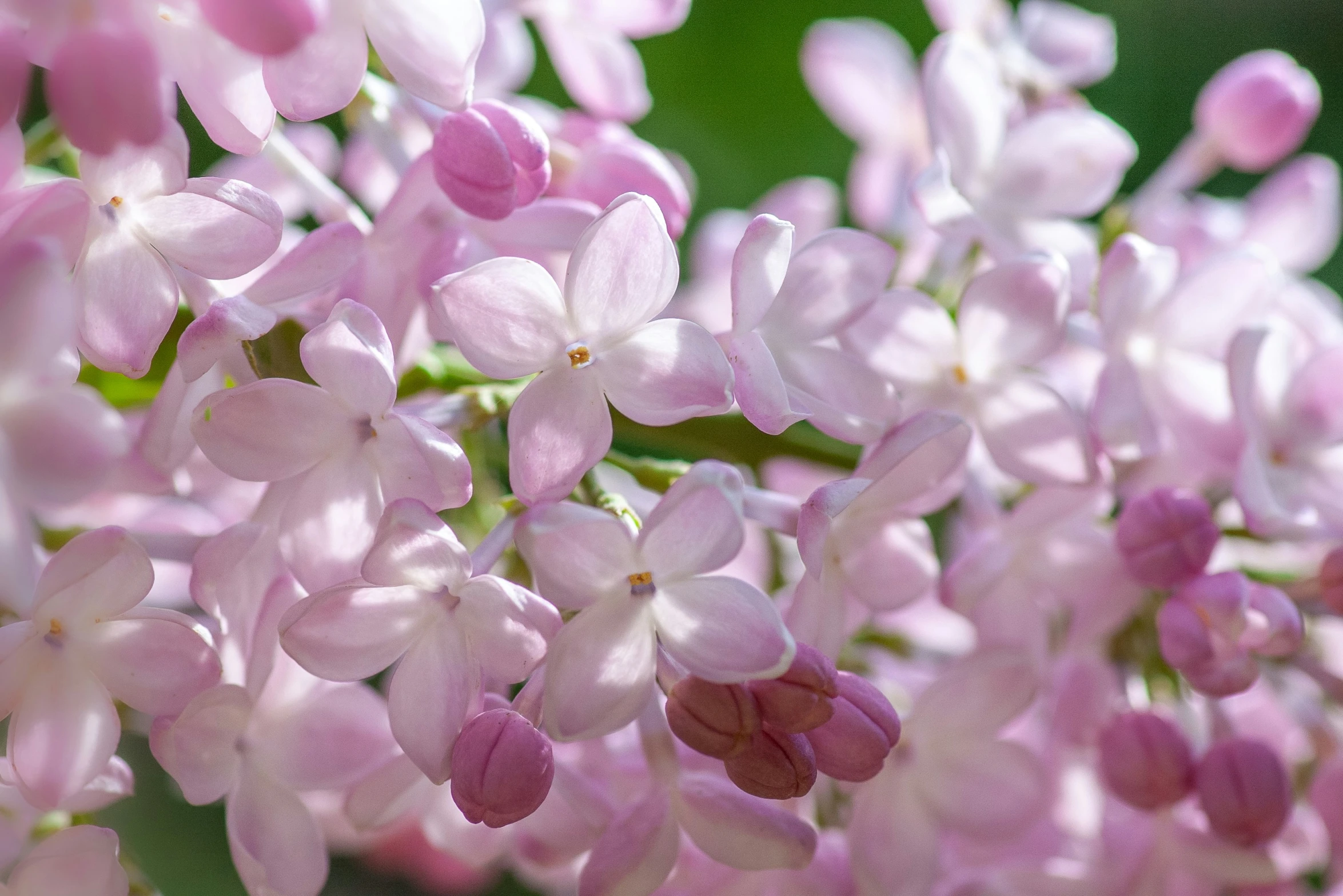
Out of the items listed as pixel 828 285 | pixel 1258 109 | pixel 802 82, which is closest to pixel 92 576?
pixel 828 285

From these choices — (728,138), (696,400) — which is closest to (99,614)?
(696,400)

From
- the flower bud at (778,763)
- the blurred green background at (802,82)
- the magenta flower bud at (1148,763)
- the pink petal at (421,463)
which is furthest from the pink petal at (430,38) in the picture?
the blurred green background at (802,82)

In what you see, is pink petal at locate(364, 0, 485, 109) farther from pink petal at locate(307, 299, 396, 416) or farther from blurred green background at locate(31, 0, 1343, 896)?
blurred green background at locate(31, 0, 1343, 896)

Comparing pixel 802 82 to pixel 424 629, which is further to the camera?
pixel 802 82

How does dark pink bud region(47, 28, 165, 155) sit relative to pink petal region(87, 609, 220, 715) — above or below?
above

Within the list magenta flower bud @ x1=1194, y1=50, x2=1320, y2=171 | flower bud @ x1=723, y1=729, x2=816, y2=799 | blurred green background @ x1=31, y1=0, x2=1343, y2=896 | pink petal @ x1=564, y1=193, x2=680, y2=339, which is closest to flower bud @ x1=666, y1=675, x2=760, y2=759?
flower bud @ x1=723, y1=729, x2=816, y2=799

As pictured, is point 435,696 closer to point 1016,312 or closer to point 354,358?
point 354,358
